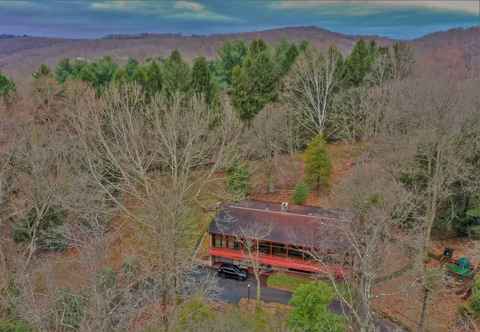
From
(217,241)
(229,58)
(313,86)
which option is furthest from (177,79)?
(217,241)

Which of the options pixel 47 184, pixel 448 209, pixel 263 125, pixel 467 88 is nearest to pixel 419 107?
pixel 467 88

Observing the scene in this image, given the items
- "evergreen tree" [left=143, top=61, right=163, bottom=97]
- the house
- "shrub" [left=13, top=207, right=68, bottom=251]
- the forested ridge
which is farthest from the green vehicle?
"evergreen tree" [left=143, top=61, right=163, bottom=97]

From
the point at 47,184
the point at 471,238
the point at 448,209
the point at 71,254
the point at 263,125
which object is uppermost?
the point at 263,125

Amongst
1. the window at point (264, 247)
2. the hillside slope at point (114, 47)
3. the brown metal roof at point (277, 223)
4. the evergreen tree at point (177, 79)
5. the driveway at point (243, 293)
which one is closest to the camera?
the driveway at point (243, 293)

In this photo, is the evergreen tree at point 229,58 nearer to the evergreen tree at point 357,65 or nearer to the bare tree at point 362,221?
the evergreen tree at point 357,65

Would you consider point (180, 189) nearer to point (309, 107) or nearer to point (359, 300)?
point (359, 300)

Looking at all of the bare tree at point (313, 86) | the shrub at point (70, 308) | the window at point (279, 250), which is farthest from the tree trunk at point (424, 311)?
the bare tree at point (313, 86)
